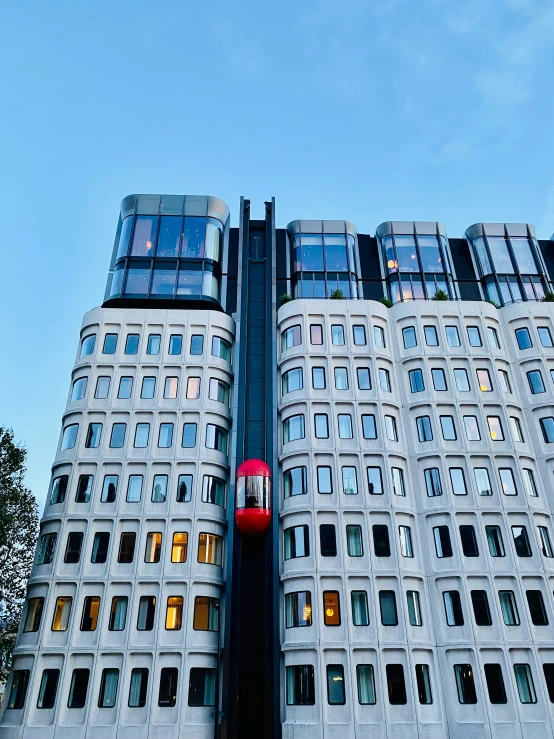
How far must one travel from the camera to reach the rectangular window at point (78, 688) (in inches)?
1203

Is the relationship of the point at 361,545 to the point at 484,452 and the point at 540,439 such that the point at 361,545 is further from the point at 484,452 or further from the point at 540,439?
the point at 540,439

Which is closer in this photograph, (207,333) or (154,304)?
(207,333)

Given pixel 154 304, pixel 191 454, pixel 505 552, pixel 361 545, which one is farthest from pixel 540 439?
pixel 154 304

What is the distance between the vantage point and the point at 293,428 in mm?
39875

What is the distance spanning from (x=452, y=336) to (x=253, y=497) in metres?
20.7

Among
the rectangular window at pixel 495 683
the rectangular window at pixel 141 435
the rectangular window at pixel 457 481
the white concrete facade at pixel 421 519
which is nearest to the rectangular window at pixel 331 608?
the white concrete facade at pixel 421 519

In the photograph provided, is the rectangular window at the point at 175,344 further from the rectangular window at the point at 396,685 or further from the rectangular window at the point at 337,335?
the rectangular window at the point at 396,685

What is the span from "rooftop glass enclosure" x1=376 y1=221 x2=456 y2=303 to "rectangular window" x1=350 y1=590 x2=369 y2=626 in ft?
85.0

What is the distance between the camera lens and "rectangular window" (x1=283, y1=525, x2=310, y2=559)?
35.1 meters

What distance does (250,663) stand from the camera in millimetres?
33125

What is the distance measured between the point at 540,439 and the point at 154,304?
3219 centimetres

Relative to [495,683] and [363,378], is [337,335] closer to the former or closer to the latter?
[363,378]

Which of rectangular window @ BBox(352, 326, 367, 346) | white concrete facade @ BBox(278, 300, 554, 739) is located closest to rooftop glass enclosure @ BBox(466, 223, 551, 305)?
white concrete facade @ BBox(278, 300, 554, 739)

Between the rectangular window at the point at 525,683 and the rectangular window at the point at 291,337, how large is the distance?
25.9m
